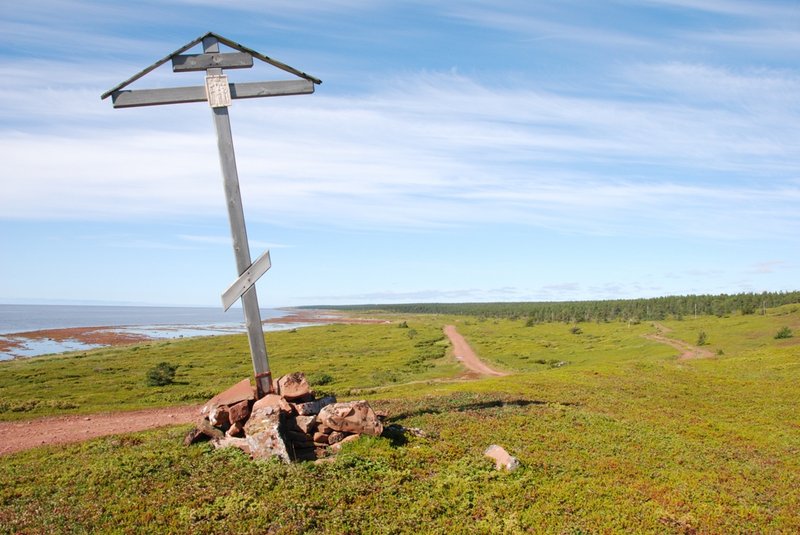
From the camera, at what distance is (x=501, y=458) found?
40.9 ft

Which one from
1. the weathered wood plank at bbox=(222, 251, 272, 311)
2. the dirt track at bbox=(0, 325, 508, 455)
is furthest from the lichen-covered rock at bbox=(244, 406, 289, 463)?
the dirt track at bbox=(0, 325, 508, 455)

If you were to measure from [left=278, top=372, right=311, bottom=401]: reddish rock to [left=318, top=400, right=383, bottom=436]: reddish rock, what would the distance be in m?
0.95

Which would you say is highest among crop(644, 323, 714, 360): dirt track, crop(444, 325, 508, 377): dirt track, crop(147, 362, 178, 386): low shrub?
crop(147, 362, 178, 386): low shrub

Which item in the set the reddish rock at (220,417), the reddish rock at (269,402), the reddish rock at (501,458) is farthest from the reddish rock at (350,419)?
the reddish rock at (501,458)

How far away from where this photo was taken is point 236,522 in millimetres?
8547

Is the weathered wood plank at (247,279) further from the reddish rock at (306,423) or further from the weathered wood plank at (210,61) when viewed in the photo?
the weathered wood plank at (210,61)

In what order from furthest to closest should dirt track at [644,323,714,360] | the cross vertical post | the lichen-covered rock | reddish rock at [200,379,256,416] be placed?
dirt track at [644,323,714,360], reddish rock at [200,379,256,416], the cross vertical post, the lichen-covered rock

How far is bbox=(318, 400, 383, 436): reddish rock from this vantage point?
12.2 m

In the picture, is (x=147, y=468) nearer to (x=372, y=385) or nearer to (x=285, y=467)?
(x=285, y=467)

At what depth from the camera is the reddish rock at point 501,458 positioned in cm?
1211

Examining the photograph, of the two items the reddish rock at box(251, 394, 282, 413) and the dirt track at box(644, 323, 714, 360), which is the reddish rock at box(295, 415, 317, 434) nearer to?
the reddish rock at box(251, 394, 282, 413)

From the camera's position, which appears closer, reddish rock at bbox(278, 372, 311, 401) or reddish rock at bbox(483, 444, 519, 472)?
reddish rock at bbox(483, 444, 519, 472)

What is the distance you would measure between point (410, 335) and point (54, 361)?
55954 mm

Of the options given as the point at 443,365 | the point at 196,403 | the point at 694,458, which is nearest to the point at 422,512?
the point at 694,458
